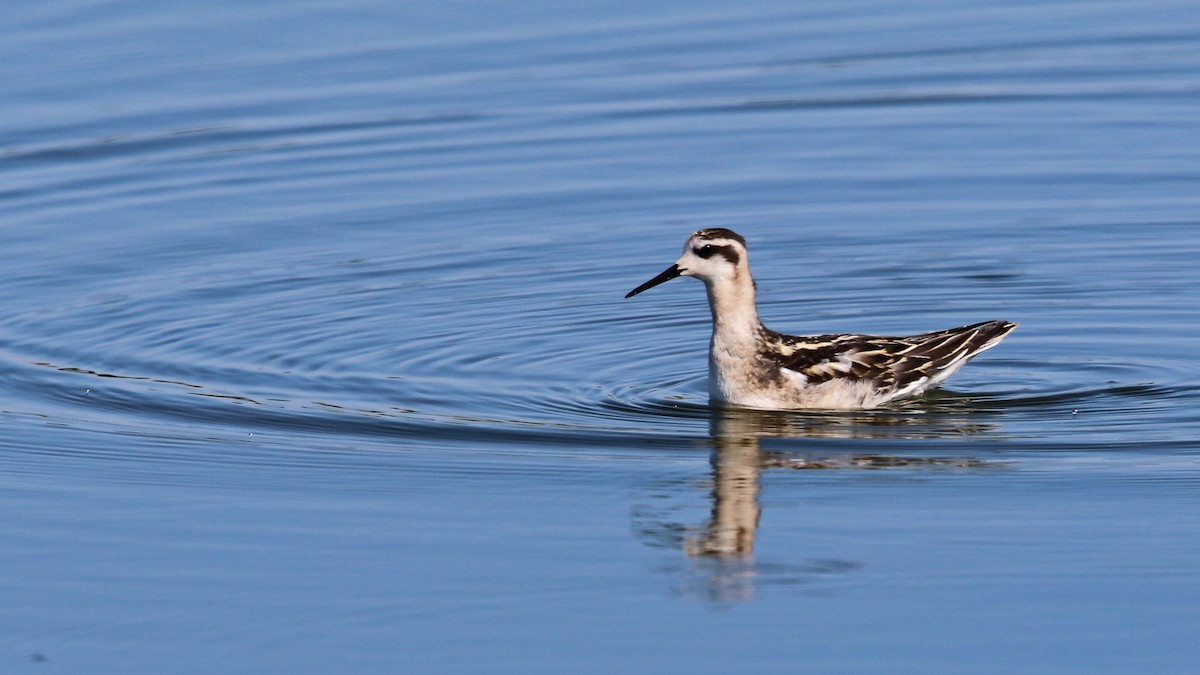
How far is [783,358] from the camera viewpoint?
14.8m

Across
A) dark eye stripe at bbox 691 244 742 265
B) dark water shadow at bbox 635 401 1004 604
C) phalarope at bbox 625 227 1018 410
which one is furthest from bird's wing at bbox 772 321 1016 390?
dark eye stripe at bbox 691 244 742 265

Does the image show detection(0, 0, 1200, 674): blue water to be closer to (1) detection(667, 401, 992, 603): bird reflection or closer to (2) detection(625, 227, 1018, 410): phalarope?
(1) detection(667, 401, 992, 603): bird reflection

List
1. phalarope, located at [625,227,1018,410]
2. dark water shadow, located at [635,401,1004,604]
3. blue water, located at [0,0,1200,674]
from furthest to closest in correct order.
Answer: phalarope, located at [625,227,1018,410] → dark water shadow, located at [635,401,1004,604] → blue water, located at [0,0,1200,674]

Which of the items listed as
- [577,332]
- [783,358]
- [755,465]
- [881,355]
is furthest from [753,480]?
[577,332]

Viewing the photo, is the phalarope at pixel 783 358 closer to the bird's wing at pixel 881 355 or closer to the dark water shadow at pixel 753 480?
the bird's wing at pixel 881 355

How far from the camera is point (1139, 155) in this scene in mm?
21406

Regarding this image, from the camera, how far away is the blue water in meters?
9.92

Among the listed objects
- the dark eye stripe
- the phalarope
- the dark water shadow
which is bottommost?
the dark water shadow

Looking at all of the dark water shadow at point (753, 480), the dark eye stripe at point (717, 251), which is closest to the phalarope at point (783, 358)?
the dark eye stripe at point (717, 251)

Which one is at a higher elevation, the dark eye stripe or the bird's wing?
the dark eye stripe

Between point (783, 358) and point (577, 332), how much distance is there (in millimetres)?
2263

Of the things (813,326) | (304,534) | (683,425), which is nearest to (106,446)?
(304,534)

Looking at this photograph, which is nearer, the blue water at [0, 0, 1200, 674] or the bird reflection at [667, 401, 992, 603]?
the blue water at [0, 0, 1200, 674]

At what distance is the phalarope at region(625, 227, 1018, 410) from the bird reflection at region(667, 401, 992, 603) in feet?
0.65
